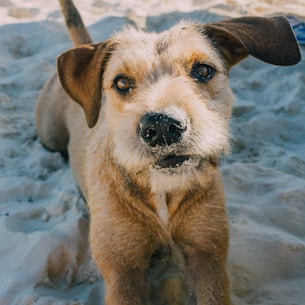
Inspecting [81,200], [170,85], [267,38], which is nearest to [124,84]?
[170,85]

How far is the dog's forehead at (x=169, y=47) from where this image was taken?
2.59 m

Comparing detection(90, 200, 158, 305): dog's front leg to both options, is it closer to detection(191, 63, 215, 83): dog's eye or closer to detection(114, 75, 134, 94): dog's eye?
detection(114, 75, 134, 94): dog's eye

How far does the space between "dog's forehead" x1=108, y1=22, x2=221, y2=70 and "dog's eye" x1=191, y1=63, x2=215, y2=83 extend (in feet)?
0.14

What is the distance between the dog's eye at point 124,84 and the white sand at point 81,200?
110 cm

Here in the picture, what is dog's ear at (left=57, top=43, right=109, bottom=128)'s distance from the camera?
275 centimetres

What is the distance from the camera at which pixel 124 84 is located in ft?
8.65

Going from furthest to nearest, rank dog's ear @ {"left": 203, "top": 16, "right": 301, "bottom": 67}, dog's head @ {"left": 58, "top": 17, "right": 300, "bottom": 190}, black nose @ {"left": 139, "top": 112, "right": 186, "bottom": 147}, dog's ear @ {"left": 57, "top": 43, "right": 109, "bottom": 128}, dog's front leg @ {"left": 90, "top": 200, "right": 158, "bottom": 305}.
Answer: dog's ear @ {"left": 57, "top": 43, "right": 109, "bottom": 128} → dog's front leg @ {"left": 90, "top": 200, "right": 158, "bottom": 305} → dog's ear @ {"left": 203, "top": 16, "right": 301, "bottom": 67} → dog's head @ {"left": 58, "top": 17, "right": 300, "bottom": 190} → black nose @ {"left": 139, "top": 112, "right": 186, "bottom": 147}

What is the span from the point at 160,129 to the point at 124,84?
719 millimetres

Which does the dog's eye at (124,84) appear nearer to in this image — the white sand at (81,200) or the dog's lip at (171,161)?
the dog's lip at (171,161)

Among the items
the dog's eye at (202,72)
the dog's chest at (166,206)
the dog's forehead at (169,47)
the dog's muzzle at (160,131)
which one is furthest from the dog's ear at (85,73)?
the dog's muzzle at (160,131)

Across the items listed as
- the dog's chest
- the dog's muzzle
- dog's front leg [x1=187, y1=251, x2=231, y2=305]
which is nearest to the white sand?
dog's front leg [x1=187, y1=251, x2=231, y2=305]

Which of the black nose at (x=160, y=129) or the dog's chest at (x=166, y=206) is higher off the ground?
the black nose at (x=160, y=129)

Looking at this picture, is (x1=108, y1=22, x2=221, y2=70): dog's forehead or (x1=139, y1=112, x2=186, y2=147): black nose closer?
(x1=139, y1=112, x2=186, y2=147): black nose

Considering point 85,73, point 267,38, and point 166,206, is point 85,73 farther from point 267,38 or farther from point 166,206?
point 267,38
